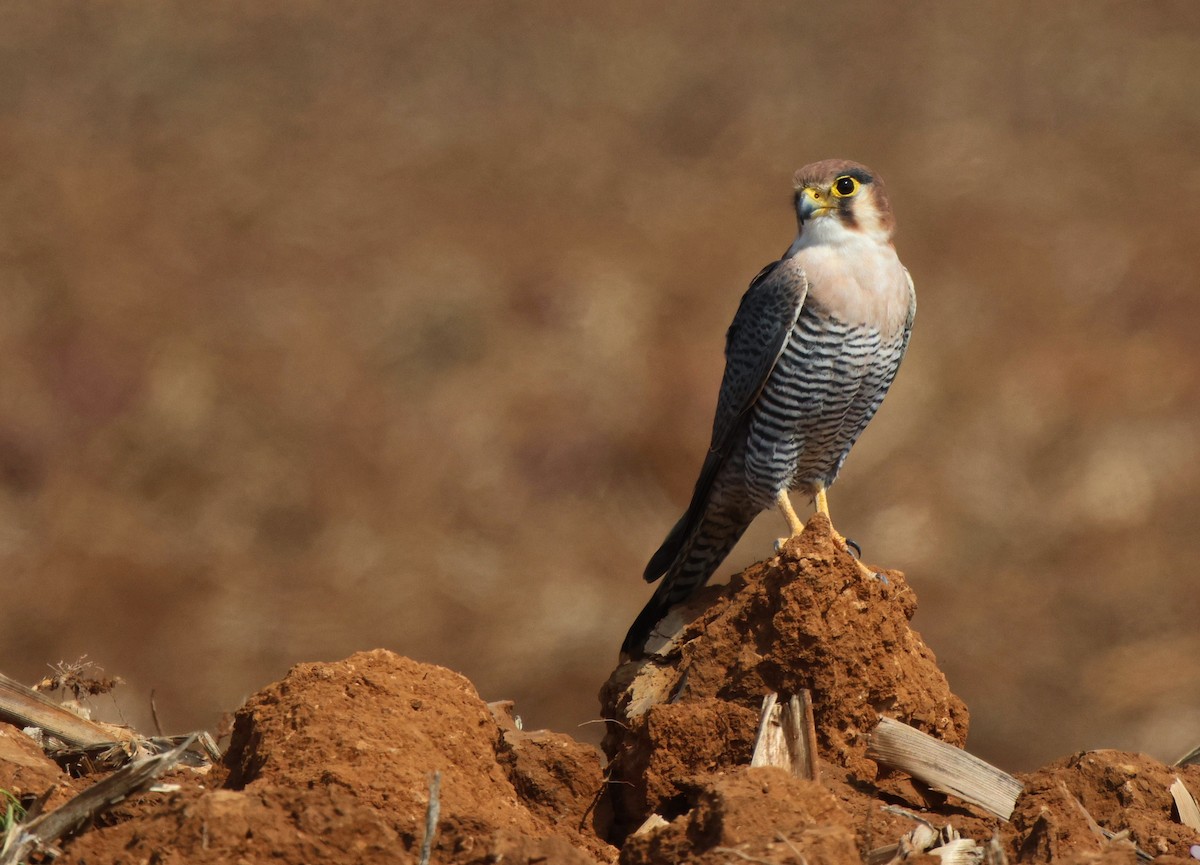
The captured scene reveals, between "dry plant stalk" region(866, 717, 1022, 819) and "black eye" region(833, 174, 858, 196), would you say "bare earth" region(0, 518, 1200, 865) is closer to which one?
"dry plant stalk" region(866, 717, 1022, 819)

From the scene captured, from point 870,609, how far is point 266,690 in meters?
1.49

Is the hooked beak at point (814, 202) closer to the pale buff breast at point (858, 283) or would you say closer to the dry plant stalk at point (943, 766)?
the pale buff breast at point (858, 283)

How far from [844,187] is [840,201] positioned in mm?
50

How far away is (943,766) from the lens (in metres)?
3.20

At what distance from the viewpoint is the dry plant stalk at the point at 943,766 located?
3.14 m

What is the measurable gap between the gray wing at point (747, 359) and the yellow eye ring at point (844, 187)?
0.92 feet

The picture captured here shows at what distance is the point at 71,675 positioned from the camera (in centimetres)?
349

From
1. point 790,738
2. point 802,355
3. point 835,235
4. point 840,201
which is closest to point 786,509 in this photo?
point 802,355

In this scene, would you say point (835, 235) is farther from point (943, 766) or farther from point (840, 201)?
point (943, 766)

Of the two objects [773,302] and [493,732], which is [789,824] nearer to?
[493,732]

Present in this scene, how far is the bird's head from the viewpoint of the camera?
4.86 metres

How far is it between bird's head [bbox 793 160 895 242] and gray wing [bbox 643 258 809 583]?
18 centimetres

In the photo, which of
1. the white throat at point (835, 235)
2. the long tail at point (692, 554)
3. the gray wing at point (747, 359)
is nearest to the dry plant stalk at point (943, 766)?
the long tail at point (692, 554)

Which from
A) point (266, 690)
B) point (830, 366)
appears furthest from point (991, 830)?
point (830, 366)
